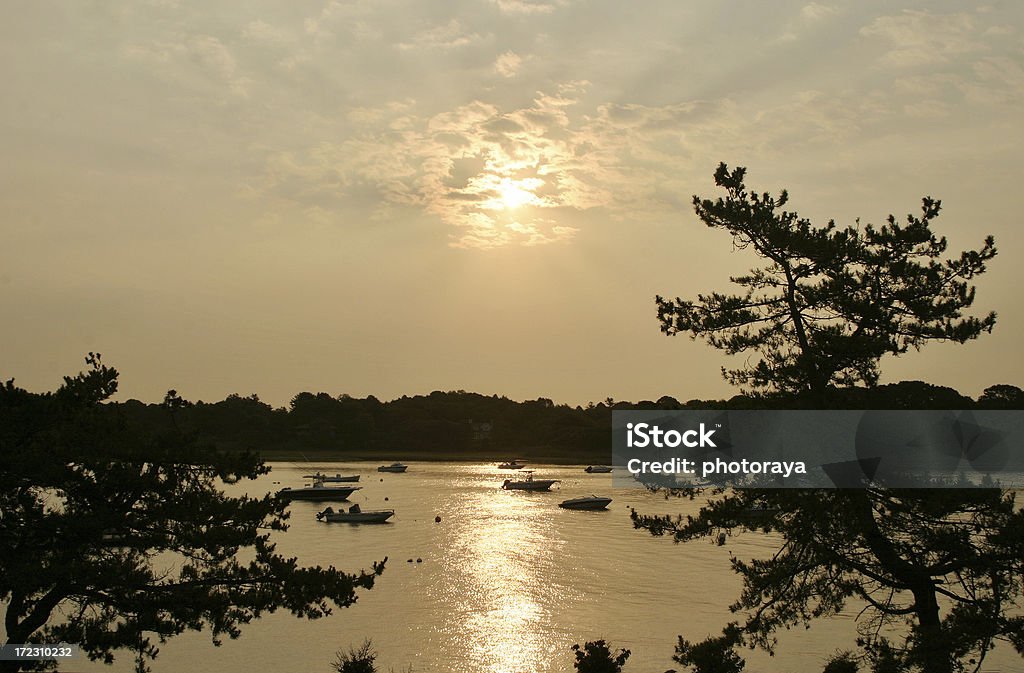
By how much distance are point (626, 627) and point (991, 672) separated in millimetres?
12395

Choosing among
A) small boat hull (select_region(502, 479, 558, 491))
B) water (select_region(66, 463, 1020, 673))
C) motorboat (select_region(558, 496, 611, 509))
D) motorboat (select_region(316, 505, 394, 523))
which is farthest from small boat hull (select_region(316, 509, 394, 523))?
small boat hull (select_region(502, 479, 558, 491))

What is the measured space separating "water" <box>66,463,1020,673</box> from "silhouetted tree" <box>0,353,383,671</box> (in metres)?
11.2

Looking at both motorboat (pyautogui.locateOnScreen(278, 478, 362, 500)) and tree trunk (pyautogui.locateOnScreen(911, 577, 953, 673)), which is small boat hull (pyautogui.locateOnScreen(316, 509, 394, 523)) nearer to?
motorboat (pyautogui.locateOnScreen(278, 478, 362, 500))

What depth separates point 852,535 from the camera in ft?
54.0

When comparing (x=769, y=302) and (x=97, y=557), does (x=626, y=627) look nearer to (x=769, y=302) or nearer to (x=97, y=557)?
(x=769, y=302)

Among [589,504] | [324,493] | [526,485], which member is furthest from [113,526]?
[526,485]

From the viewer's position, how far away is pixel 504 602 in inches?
1476

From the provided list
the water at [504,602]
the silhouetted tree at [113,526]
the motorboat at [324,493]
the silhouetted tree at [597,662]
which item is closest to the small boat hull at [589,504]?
the water at [504,602]

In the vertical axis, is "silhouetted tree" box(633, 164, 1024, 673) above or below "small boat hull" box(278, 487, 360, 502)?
above

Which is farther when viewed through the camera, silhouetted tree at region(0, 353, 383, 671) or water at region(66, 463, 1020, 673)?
water at region(66, 463, 1020, 673)

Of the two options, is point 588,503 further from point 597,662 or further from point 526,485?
point 597,662

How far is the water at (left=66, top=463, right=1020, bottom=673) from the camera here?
1099 inches

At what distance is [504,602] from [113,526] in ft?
81.9

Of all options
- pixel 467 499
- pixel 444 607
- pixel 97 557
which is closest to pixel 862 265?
pixel 97 557
